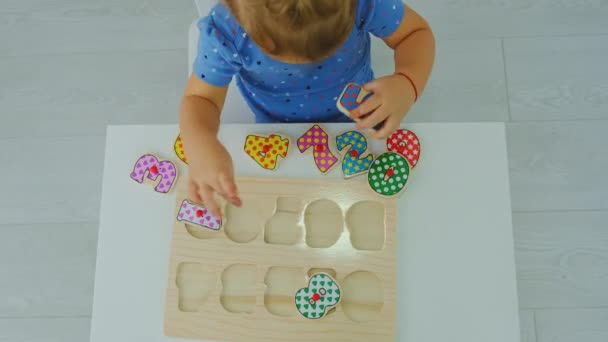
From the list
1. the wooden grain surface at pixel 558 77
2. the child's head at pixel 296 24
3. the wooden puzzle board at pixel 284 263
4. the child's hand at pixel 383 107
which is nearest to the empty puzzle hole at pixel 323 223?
the wooden puzzle board at pixel 284 263

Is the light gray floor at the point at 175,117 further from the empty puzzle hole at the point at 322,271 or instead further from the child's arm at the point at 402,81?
the empty puzzle hole at the point at 322,271

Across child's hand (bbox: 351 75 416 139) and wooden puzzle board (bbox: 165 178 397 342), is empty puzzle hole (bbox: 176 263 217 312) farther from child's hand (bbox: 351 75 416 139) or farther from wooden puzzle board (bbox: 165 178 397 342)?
child's hand (bbox: 351 75 416 139)

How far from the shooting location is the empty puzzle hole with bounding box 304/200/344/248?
62 centimetres

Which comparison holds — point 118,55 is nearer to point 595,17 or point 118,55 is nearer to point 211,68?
point 211,68

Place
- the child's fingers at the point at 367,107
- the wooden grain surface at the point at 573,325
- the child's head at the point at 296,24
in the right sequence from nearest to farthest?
1. the child's head at the point at 296,24
2. the child's fingers at the point at 367,107
3. the wooden grain surface at the point at 573,325

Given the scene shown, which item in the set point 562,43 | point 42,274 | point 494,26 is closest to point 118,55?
point 42,274

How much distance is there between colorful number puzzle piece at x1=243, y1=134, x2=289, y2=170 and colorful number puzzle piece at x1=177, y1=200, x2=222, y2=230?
0.28ft

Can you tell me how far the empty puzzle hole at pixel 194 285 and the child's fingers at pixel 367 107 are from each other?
0.81 ft

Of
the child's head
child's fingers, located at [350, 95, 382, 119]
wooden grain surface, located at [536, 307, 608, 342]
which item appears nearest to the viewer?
the child's head

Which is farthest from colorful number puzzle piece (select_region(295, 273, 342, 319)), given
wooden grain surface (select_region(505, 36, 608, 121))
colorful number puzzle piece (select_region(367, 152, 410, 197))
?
wooden grain surface (select_region(505, 36, 608, 121))

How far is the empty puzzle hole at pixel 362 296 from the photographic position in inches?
23.6

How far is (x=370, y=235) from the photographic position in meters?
0.62

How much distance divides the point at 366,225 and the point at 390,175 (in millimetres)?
66

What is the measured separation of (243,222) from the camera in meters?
0.64
